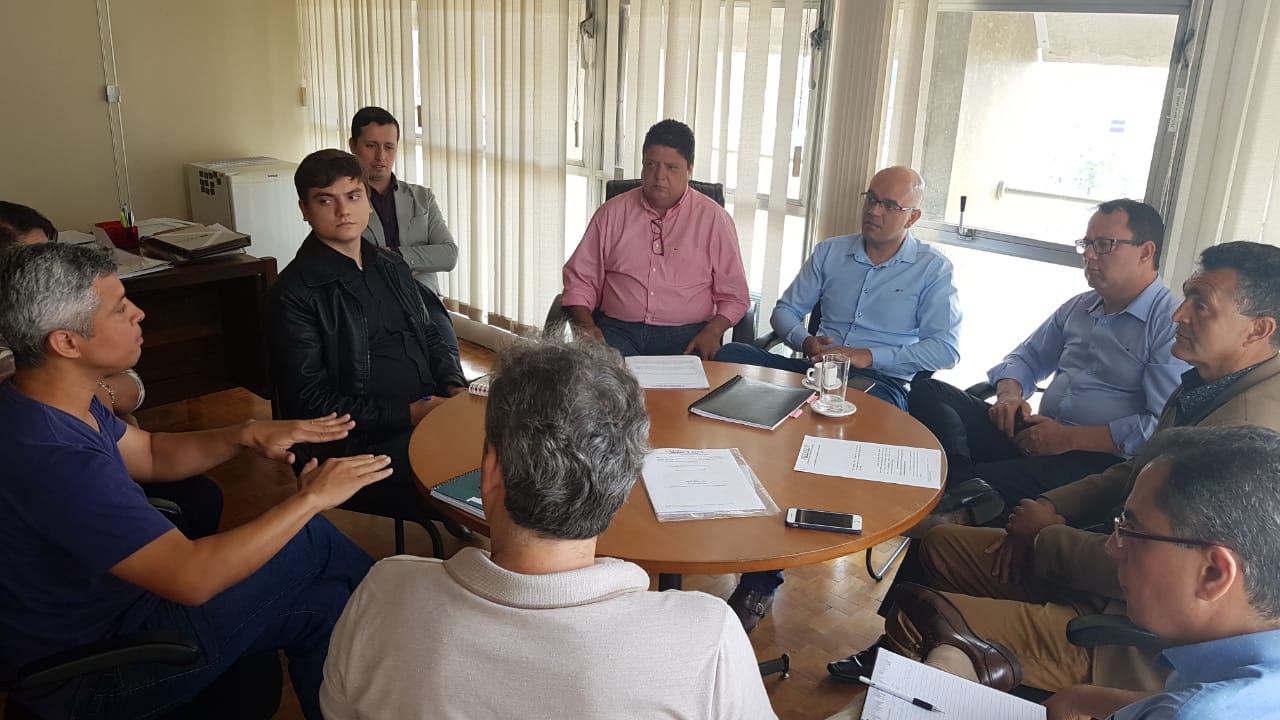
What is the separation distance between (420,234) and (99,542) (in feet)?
8.29

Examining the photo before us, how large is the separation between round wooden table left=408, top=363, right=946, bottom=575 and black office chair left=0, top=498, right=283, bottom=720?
0.43 m

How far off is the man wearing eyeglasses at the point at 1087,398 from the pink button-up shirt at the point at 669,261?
920mm

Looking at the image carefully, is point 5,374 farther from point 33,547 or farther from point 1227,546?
point 1227,546

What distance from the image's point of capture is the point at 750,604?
8.38 feet

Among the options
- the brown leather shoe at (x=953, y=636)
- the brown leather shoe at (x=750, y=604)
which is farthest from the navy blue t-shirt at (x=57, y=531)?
the brown leather shoe at (x=750, y=604)

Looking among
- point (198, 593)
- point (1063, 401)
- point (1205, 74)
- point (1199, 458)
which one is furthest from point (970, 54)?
point (198, 593)

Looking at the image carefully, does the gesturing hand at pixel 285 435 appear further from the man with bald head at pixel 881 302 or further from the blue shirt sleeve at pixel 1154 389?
the blue shirt sleeve at pixel 1154 389

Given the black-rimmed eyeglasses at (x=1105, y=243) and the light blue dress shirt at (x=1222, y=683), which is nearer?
the light blue dress shirt at (x=1222, y=683)

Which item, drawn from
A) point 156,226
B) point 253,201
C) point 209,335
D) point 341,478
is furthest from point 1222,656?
point 253,201

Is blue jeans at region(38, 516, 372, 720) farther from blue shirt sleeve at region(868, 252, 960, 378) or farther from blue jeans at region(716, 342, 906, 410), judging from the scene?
blue shirt sleeve at region(868, 252, 960, 378)

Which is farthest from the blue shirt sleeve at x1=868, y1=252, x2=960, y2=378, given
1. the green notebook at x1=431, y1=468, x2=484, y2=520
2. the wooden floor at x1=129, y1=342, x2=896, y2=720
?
Answer: the green notebook at x1=431, y1=468, x2=484, y2=520

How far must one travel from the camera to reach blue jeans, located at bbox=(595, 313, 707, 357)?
3.28m

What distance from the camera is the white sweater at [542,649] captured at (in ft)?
3.05

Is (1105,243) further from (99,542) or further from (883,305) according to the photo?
(99,542)
